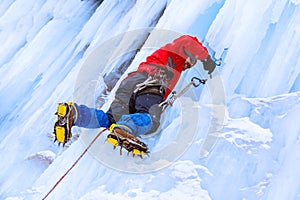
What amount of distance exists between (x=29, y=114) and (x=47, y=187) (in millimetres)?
534

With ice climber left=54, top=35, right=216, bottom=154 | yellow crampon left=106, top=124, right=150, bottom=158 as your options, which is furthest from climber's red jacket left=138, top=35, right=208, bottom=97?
yellow crampon left=106, top=124, right=150, bottom=158

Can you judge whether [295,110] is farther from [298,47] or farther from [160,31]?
[160,31]

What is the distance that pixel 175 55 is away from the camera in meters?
1.67

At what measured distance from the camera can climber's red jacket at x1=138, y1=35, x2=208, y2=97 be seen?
162cm

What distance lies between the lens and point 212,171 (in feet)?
4.64

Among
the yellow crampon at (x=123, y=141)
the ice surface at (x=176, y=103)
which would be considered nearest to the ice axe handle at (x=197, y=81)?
the ice surface at (x=176, y=103)

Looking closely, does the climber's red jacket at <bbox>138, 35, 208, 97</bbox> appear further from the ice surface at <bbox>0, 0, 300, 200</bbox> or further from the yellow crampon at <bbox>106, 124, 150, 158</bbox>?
the yellow crampon at <bbox>106, 124, 150, 158</bbox>

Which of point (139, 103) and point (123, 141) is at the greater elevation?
point (139, 103)

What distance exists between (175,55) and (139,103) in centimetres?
32

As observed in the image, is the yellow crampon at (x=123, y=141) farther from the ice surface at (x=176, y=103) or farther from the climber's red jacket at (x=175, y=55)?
the climber's red jacket at (x=175, y=55)

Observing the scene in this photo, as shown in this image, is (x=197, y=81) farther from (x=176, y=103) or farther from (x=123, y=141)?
(x=123, y=141)

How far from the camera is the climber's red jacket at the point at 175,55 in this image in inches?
63.8

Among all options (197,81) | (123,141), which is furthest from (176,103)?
(123,141)

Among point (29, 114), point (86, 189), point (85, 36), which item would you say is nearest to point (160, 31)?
point (85, 36)
